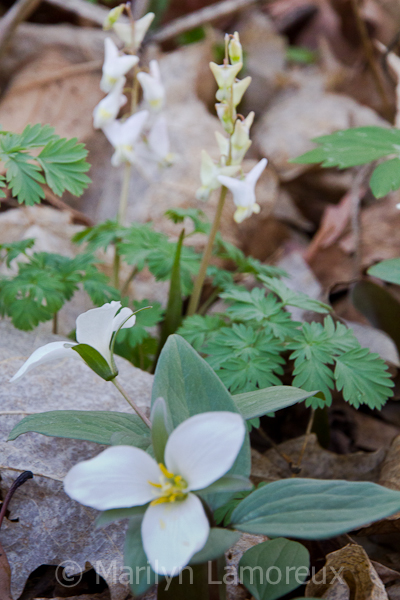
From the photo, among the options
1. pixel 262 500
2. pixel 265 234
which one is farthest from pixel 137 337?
pixel 265 234

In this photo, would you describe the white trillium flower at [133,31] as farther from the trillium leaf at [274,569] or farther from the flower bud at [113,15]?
the trillium leaf at [274,569]

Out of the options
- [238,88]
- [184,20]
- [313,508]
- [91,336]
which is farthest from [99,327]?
[184,20]

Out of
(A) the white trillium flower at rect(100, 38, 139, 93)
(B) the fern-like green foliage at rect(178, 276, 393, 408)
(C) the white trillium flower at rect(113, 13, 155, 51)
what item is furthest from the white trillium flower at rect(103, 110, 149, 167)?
(B) the fern-like green foliage at rect(178, 276, 393, 408)

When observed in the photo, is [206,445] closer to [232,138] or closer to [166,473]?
[166,473]

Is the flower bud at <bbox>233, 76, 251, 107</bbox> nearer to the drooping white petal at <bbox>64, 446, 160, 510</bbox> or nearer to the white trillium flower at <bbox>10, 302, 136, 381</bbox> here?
the white trillium flower at <bbox>10, 302, 136, 381</bbox>

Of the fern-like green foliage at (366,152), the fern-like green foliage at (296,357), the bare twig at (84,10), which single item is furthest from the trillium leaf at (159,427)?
the bare twig at (84,10)

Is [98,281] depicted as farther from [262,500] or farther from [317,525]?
[317,525]
